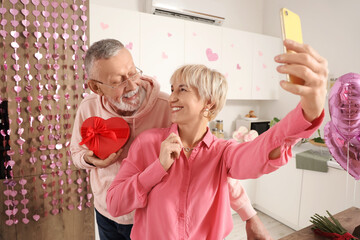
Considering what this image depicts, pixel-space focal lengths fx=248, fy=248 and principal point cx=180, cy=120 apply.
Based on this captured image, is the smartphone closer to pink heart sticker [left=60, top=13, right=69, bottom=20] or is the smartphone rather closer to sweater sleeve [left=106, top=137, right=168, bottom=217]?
sweater sleeve [left=106, top=137, right=168, bottom=217]

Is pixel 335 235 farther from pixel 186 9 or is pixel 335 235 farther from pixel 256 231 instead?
pixel 186 9

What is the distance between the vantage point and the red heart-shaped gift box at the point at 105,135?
1.25 m

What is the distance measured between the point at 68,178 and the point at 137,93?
1538 mm

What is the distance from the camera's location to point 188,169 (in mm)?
998

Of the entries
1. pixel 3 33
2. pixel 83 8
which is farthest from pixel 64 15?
pixel 3 33

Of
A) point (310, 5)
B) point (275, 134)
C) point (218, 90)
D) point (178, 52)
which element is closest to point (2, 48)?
point (178, 52)

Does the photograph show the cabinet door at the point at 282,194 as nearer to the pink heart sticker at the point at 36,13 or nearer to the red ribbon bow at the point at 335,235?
the red ribbon bow at the point at 335,235

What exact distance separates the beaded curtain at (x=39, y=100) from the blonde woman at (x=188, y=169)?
1.55m

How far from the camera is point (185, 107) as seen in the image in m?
1.04

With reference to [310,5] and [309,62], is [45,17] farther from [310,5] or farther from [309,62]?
[310,5]

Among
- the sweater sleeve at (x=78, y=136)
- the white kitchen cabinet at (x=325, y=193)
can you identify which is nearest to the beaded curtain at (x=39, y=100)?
the sweater sleeve at (x=78, y=136)

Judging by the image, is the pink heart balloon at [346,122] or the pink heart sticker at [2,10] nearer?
the pink heart balloon at [346,122]

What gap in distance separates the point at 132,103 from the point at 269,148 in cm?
78

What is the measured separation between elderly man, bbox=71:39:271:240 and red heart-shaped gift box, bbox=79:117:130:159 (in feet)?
0.12
